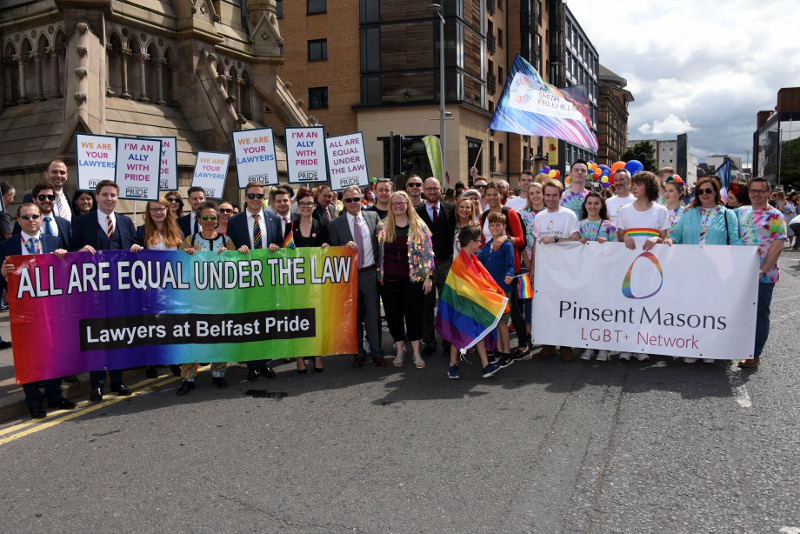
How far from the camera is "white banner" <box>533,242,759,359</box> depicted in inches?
251

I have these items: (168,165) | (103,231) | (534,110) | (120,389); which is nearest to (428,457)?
(120,389)

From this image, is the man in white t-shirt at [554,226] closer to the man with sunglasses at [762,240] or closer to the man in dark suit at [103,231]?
the man with sunglasses at [762,240]

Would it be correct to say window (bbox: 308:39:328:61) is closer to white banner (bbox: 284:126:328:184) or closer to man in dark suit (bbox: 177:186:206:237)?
white banner (bbox: 284:126:328:184)

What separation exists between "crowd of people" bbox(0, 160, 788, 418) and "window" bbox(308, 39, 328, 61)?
32761 millimetres

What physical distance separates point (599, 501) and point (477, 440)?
114cm

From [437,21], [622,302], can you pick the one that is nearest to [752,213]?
[622,302]

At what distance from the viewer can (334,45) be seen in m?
37.8

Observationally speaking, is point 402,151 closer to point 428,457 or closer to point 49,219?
point 49,219

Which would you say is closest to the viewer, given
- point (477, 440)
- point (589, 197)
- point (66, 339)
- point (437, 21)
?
point (477, 440)

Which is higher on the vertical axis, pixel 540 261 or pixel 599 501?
pixel 540 261

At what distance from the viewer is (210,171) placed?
1024 centimetres

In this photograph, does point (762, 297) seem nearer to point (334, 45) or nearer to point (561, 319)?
point (561, 319)

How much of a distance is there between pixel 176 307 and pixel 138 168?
279 cm

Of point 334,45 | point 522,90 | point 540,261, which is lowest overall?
point 540,261
